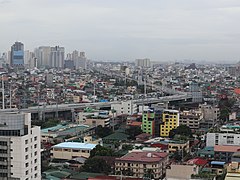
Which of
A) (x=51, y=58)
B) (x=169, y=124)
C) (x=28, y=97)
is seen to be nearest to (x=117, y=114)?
(x=169, y=124)

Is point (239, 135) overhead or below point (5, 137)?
below

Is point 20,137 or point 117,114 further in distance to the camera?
point 117,114

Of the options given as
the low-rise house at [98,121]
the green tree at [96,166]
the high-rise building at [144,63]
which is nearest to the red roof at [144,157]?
the green tree at [96,166]

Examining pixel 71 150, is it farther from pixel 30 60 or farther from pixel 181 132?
pixel 30 60

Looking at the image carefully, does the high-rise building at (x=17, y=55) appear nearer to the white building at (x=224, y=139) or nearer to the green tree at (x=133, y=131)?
the green tree at (x=133, y=131)

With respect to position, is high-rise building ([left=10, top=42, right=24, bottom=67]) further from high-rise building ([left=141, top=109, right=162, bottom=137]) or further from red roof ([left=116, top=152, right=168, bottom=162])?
red roof ([left=116, top=152, right=168, bottom=162])

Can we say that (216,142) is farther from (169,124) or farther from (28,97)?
(28,97)

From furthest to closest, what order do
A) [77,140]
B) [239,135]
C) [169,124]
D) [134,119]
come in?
1. [134,119]
2. [169,124]
3. [77,140]
4. [239,135]

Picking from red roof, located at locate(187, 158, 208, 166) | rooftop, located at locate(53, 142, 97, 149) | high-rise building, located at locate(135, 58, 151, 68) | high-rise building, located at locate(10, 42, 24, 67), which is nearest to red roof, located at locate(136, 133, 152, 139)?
rooftop, located at locate(53, 142, 97, 149)
